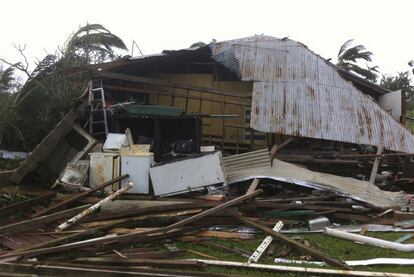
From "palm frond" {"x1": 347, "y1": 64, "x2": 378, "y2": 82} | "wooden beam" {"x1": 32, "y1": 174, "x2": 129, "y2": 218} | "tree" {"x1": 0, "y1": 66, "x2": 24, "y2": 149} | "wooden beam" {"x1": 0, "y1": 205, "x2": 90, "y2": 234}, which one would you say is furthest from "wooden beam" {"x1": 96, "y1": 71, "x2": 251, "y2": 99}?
"palm frond" {"x1": 347, "y1": 64, "x2": 378, "y2": 82}

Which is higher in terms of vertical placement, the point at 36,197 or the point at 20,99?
the point at 20,99

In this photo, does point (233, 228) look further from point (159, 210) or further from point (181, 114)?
point (181, 114)

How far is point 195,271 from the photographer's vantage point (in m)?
5.29

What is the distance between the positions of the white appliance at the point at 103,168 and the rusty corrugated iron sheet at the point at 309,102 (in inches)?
140

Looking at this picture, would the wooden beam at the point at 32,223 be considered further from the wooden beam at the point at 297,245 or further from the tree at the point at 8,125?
the tree at the point at 8,125

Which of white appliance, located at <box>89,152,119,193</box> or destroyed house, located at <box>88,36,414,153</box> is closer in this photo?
white appliance, located at <box>89,152,119,193</box>

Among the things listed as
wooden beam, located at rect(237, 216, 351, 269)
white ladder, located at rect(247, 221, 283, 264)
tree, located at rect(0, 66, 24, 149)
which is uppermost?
tree, located at rect(0, 66, 24, 149)

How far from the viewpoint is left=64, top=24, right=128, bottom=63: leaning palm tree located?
13555 mm

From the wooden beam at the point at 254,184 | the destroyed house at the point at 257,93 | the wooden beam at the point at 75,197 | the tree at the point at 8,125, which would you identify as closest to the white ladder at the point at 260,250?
the wooden beam at the point at 254,184

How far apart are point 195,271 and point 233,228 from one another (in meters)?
2.12

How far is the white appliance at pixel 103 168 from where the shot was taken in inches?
353

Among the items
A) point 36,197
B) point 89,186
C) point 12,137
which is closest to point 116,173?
point 89,186

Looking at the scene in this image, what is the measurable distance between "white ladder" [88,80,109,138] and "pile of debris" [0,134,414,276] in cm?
93

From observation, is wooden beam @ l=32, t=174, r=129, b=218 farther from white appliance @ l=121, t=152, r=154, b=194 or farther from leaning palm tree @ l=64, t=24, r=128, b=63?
leaning palm tree @ l=64, t=24, r=128, b=63
